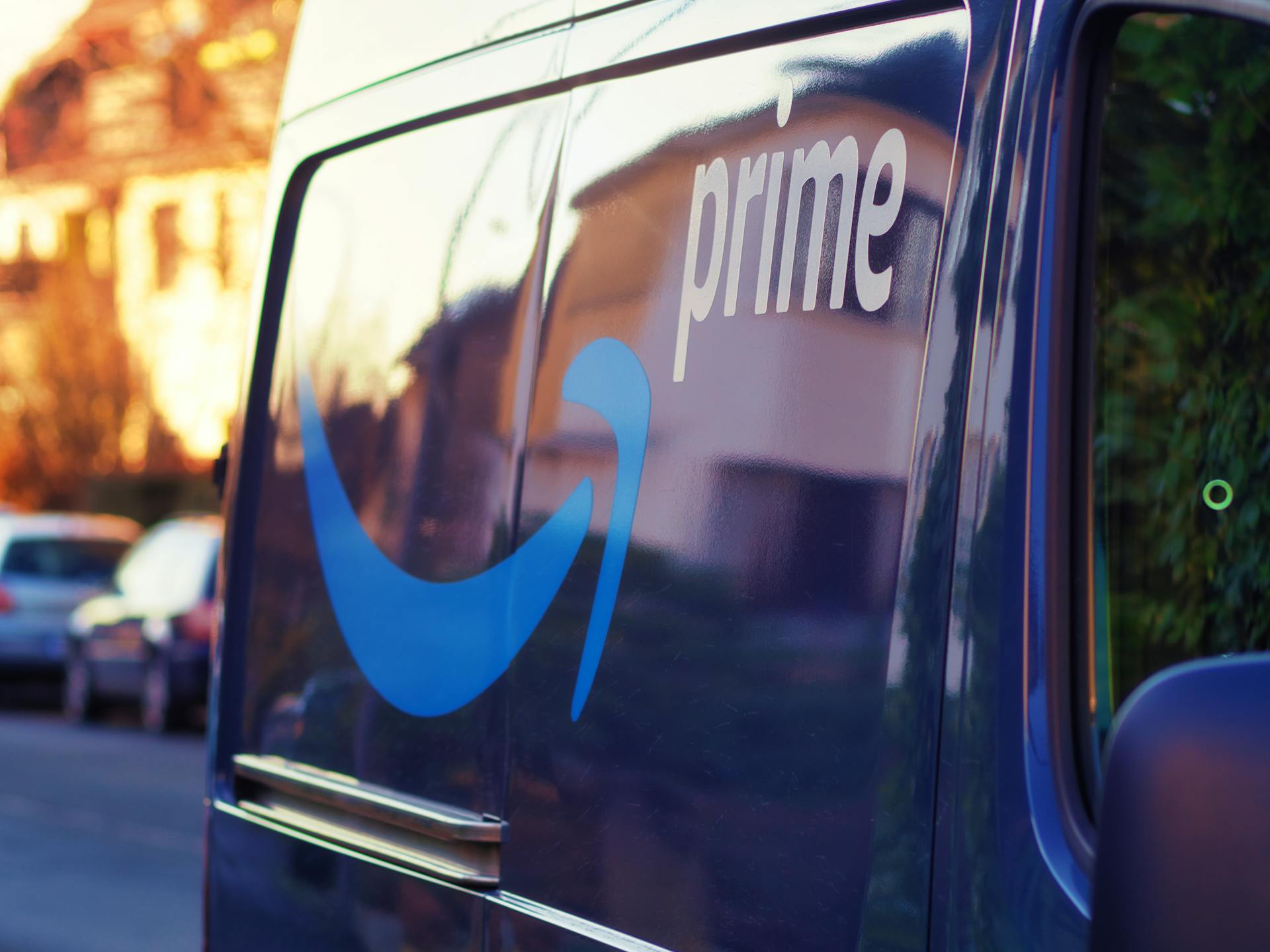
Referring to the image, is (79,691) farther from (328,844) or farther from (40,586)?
(328,844)

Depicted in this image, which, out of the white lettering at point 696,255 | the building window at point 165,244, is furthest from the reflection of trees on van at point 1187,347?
the building window at point 165,244

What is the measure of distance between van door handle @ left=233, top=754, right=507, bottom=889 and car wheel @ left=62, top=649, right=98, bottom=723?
44.2 ft

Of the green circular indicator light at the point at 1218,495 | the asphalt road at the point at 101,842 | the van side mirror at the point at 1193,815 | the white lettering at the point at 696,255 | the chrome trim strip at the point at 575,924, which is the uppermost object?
the white lettering at the point at 696,255

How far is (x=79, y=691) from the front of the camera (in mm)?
16047

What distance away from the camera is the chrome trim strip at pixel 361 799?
7.79ft

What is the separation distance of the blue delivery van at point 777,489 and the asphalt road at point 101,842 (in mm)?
4969

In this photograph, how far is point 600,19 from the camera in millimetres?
2352

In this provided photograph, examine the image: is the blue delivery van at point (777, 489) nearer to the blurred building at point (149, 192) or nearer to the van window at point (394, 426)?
the van window at point (394, 426)

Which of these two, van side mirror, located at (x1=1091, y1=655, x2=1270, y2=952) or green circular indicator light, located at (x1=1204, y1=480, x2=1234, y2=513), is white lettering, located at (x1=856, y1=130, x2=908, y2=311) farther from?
van side mirror, located at (x1=1091, y1=655, x2=1270, y2=952)

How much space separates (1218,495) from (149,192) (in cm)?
2987

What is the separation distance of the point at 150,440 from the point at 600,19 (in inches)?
1029

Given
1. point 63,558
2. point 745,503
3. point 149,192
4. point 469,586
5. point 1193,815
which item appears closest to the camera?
point 1193,815

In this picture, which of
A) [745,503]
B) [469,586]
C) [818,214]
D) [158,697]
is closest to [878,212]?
[818,214]

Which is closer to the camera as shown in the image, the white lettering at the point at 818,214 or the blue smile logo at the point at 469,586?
the white lettering at the point at 818,214
